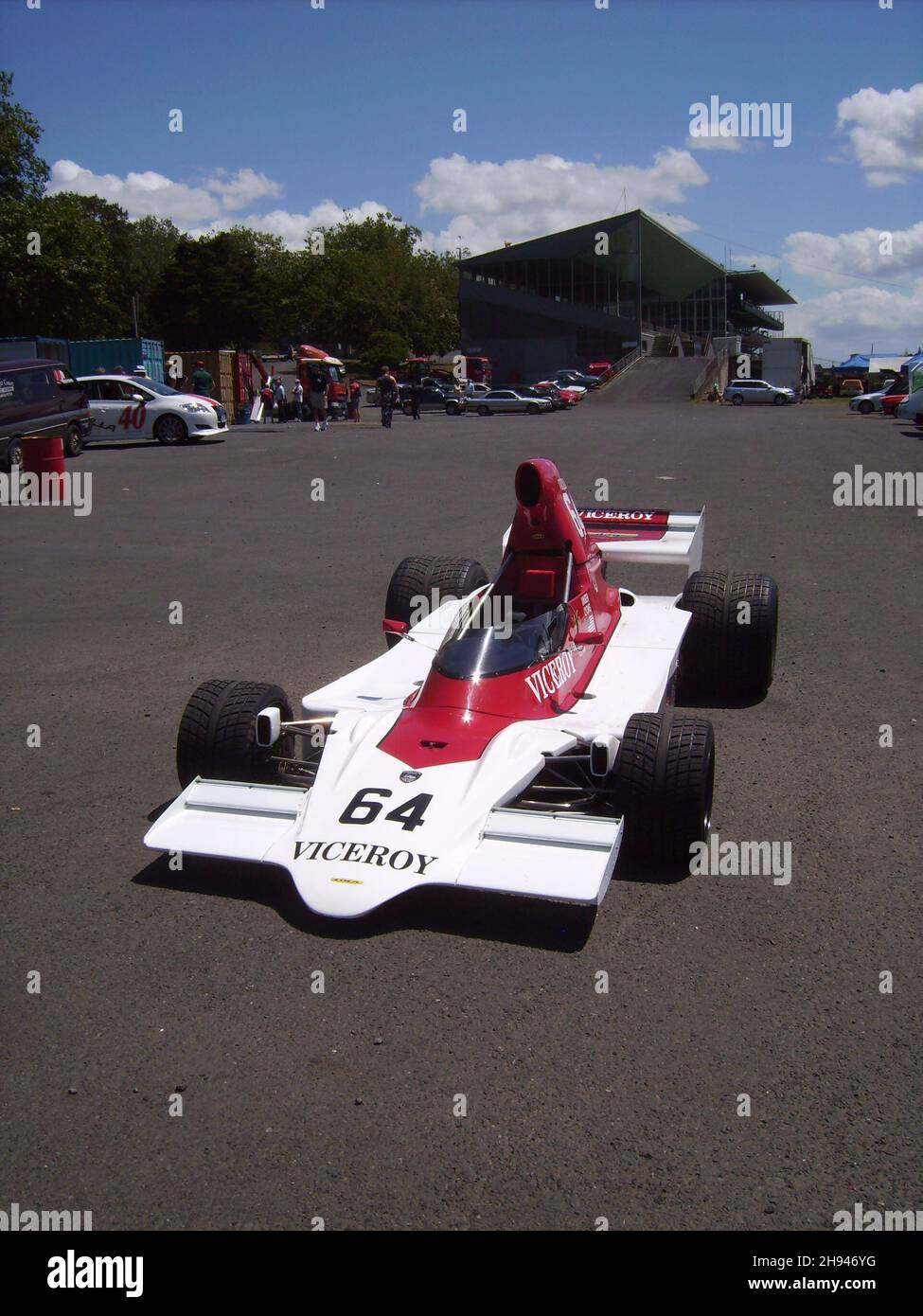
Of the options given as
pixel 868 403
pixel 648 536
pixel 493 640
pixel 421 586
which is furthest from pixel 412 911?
pixel 868 403

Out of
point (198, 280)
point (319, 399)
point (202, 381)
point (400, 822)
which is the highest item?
point (198, 280)

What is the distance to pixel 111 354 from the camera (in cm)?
3612

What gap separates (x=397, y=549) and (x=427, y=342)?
269ft

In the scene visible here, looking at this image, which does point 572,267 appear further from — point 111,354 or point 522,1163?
point 522,1163

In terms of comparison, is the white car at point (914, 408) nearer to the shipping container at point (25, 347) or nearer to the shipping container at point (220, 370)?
the shipping container at point (220, 370)

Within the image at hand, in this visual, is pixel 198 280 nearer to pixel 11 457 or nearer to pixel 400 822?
pixel 11 457

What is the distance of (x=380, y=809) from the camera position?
4.89 m

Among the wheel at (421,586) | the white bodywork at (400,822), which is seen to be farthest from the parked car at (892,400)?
the white bodywork at (400,822)

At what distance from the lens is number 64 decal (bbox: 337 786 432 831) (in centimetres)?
481

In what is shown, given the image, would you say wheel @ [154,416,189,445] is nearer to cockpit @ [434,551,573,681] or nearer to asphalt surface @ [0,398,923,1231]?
asphalt surface @ [0,398,923,1231]

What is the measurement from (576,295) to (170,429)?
Result: 59.1m

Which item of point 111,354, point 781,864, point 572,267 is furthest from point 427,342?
point 781,864

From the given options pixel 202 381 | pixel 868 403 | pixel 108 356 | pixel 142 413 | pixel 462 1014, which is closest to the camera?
pixel 462 1014

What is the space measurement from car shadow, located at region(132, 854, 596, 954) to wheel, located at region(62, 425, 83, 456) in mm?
21829
